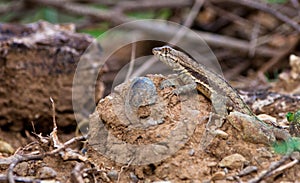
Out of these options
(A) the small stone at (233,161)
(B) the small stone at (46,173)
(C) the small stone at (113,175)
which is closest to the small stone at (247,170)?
(A) the small stone at (233,161)

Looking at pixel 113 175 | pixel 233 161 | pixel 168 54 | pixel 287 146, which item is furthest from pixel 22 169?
pixel 287 146

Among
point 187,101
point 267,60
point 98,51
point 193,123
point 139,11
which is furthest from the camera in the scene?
point 139,11

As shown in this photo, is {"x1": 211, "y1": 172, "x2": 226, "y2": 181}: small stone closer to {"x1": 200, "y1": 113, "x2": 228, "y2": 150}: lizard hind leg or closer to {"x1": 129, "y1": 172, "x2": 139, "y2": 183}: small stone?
{"x1": 200, "y1": 113, "x2": 228, "y2": 150}: lizard hind leg

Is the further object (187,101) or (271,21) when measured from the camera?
(271,21)

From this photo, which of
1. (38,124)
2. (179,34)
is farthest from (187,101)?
(179,34)

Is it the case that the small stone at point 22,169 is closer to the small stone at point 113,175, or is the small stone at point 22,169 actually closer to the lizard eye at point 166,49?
the small stone at point 113,175

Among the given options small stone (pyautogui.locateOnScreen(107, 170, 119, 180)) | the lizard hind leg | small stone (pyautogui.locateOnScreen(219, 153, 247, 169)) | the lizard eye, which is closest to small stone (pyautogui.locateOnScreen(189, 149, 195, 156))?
the lizard hind leg

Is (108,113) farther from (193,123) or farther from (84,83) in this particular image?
(84,83)
